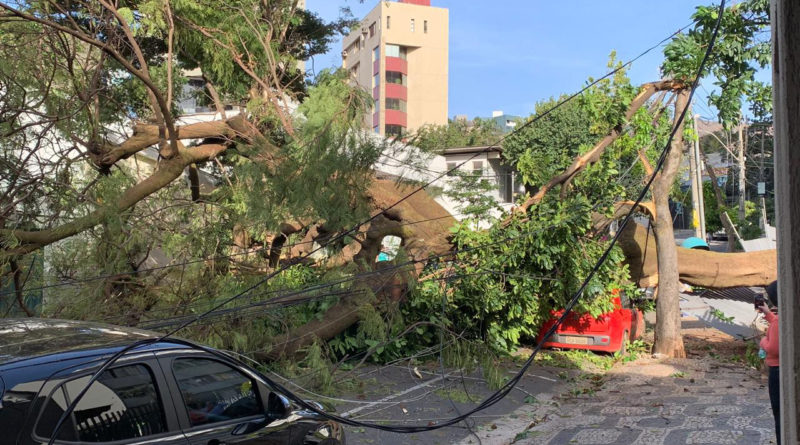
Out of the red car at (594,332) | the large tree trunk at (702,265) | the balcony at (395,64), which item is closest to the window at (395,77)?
the balcony at (395,64)

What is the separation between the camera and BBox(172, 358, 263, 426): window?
384cm

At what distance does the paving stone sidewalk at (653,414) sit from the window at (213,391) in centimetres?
365

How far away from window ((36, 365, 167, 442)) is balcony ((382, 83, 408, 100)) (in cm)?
5557

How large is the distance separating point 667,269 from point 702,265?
1.23 m

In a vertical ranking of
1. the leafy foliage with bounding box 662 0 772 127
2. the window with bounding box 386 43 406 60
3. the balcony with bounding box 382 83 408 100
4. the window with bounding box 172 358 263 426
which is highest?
the window with bounding box 386 43 406 60

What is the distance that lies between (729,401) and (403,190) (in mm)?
5101

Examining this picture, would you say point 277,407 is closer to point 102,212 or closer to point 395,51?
point 102,212

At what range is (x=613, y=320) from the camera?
12625 mm

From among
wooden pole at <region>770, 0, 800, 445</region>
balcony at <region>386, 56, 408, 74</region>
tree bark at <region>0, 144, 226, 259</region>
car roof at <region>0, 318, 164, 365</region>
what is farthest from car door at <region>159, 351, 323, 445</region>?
balcony at <region>386, 56, 408, 74</region>

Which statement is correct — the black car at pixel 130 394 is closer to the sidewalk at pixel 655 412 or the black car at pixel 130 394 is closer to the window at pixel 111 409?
the window at pixel 111 409

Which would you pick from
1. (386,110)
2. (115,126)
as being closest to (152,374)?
(115,126)

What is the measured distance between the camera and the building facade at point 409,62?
58062 mm

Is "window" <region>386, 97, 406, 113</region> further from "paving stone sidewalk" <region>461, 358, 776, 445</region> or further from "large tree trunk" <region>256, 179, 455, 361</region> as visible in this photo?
"paving stone sidewalk" <region>461, 358, 776, 445</region>

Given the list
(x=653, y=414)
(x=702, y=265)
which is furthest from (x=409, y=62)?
(x=653, y=414)
